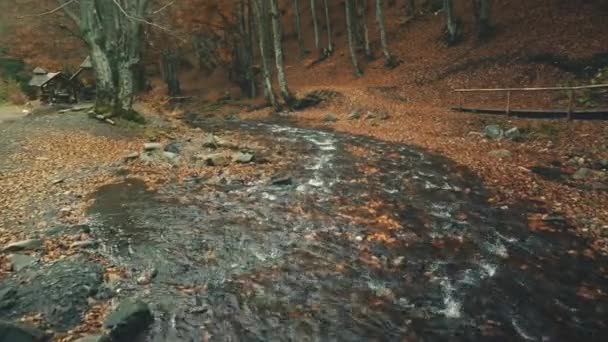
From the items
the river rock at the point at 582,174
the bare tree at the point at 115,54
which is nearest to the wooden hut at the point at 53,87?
the bare tree at the point at 115,54

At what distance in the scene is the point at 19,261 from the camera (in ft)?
22.6

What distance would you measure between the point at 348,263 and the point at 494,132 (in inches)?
395

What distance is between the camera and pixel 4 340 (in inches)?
181

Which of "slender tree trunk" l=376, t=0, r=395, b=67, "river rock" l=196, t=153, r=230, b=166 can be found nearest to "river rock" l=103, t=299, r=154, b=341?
"river rock" l=196, t=153, r=230, b=166

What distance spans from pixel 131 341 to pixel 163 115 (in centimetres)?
2244

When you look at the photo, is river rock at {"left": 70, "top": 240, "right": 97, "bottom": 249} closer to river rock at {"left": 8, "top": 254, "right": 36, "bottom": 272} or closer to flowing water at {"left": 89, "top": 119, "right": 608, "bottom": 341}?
flowing water at {"left": 89, "top": 119, "right": 608, "bottom": 341}

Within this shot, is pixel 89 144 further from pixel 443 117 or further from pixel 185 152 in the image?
pixel 443 117

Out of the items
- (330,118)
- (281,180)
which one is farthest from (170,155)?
(330,118)

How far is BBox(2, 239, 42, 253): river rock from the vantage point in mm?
7328

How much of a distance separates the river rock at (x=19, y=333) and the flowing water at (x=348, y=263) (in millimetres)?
1197

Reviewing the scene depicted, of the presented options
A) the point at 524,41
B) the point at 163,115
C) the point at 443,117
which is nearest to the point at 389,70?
the point at 524,41

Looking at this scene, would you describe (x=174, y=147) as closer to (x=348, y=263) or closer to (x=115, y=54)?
(x=115, y=54)

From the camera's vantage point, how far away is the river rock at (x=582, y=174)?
10.7 meters

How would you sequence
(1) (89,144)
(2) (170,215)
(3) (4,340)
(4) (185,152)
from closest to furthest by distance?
1. (3) (4,340)
2. (2) (170,215)
3. (4) (185,152)
4. (1) (89,144)
